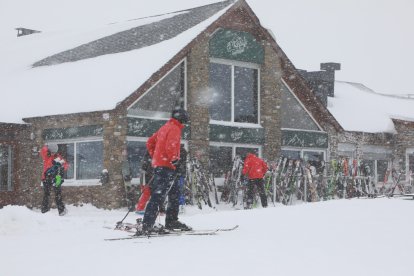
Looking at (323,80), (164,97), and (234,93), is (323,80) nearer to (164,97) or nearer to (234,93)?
(234,93)

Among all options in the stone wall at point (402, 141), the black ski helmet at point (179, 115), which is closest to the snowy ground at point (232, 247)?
the black ski helmet at point (179, 115)

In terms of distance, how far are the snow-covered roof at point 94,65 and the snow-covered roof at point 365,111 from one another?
26.9ft

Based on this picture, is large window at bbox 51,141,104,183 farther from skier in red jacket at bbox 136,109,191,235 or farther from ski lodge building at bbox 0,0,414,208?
skier in red jacket at bbox 136,109,191,235

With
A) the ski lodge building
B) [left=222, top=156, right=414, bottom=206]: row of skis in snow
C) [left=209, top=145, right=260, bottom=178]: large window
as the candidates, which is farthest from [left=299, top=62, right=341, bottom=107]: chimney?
[left=209, top=145, right=260, bottom=178]: large window

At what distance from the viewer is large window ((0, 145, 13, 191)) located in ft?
71.1

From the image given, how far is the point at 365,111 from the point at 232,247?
78.0 ft

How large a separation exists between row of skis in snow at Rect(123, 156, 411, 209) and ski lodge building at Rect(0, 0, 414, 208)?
89 cm

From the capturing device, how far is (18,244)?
892cm

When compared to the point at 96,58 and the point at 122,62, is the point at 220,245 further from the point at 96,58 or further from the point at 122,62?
the point at 96,58

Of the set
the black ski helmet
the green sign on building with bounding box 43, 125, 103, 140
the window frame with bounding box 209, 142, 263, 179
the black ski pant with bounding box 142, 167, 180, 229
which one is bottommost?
the black ski pant with bounding box 142, 167, 180, 229

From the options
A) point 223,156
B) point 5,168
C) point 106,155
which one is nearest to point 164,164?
point 106,155

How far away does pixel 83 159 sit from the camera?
66.8 feet

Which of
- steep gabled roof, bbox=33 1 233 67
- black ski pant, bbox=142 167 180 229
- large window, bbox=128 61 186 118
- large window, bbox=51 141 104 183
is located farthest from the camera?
steep gabled roof, bbox=33 1 233 67

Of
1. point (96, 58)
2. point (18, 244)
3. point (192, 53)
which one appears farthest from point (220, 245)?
point (96, 58)
